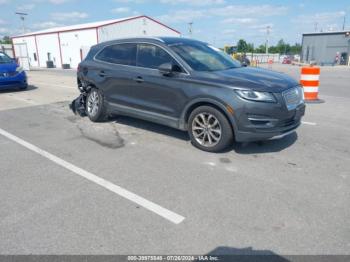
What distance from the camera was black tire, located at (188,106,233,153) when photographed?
464cm

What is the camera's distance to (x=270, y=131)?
4.46 metres

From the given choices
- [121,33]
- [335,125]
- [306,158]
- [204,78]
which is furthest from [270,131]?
[121,33]

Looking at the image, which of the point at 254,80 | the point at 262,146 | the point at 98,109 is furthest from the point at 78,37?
the point at 254,80

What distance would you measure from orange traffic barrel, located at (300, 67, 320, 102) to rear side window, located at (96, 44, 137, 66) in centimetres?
568

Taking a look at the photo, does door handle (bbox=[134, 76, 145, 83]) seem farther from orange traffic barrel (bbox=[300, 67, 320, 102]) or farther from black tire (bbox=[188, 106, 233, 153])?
orange traffic barrel (bbox=[300, 67, 320, 102])

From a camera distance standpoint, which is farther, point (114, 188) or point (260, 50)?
point (260, 50)

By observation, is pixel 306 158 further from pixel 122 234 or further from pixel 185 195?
pixel 122 234

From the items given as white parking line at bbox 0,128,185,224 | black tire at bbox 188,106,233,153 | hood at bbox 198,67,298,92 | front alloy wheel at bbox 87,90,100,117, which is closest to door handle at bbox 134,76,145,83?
black tire at bbox 188,106,233,153

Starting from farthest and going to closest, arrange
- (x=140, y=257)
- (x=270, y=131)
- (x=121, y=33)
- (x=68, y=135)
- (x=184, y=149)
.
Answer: (x=121, y=33), (x=68, y=135), (x=184, y=149), (x=270, y=131), (x=140, y=257)

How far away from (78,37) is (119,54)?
3706 cm

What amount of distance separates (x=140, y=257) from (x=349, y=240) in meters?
1.91

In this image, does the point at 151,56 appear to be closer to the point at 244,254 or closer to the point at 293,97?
the point at 293,97

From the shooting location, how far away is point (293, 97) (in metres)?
4.68

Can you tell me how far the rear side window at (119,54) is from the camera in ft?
19.2
